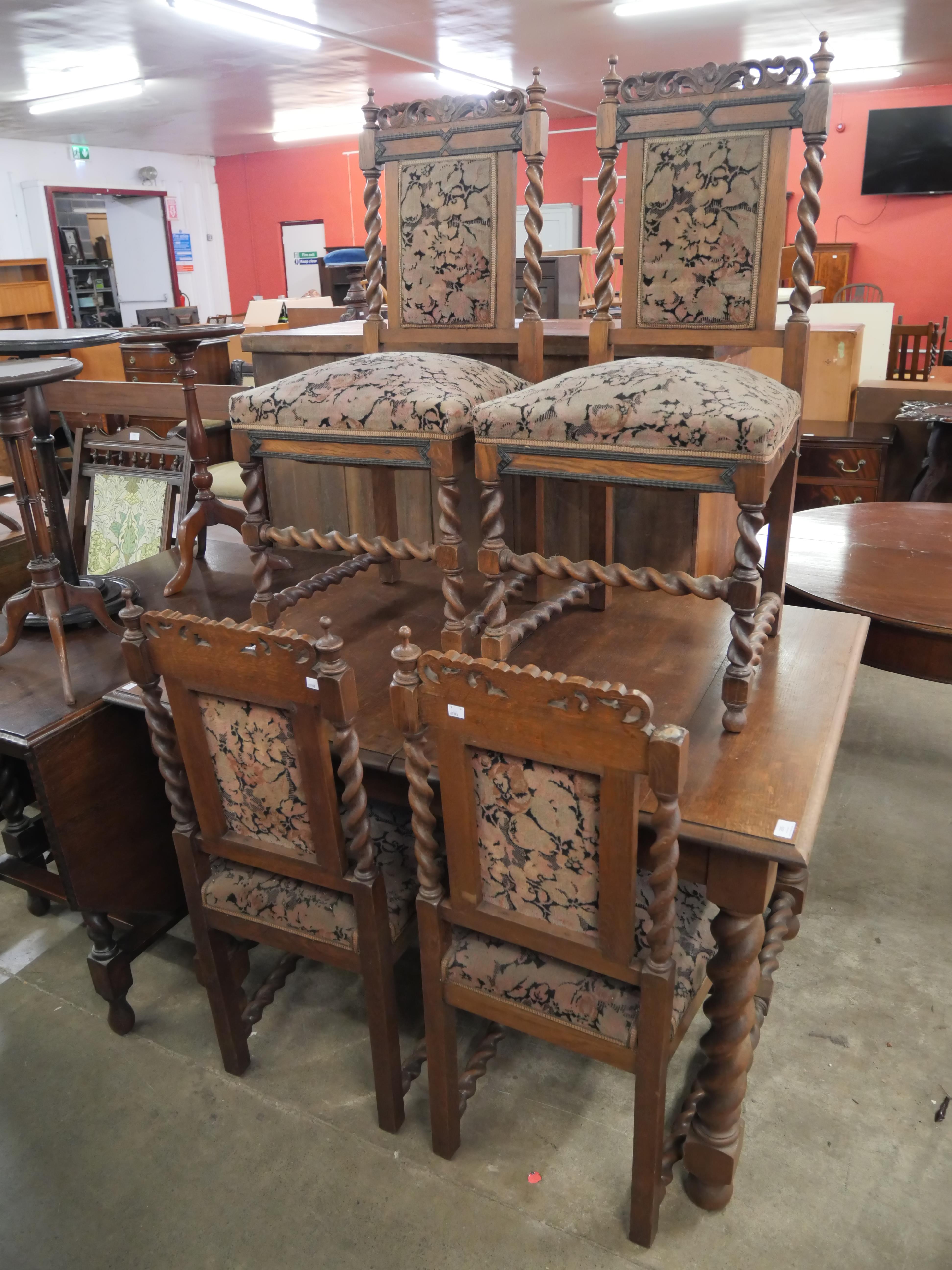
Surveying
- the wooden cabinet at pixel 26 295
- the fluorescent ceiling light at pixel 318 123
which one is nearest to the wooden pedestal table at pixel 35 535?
the fluorescent ceiling light at pixel 318 123

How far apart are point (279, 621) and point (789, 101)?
56.5 inches

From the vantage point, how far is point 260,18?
5328 mm

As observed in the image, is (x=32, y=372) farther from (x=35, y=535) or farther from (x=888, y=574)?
(x=888, y=574)

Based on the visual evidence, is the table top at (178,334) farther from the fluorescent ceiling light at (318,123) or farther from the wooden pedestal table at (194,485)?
the fluorescent ceiling light at (318,123)

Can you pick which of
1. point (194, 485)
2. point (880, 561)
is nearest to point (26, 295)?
point (194, 485)

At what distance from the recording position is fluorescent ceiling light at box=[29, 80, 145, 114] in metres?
7.06

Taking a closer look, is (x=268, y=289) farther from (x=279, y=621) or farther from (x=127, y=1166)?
(x=127, y=1166)

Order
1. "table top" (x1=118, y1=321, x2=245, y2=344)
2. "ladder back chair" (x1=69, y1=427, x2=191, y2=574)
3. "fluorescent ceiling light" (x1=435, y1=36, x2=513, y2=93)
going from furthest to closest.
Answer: "fluorescent ceiling light" (x1=435, y1=36, x2=513, y2=93)
"ladder back chair" (x1=69, y1=427, x2=191, y2=574)
"table top" (x1=118, y1=321, x2=245, y2=344)

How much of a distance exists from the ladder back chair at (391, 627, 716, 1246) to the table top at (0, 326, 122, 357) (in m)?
1.07

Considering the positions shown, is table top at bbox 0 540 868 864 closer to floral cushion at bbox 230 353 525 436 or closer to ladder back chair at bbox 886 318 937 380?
floral cushion at bbox 230 353 525 436

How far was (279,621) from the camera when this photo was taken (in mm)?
2047

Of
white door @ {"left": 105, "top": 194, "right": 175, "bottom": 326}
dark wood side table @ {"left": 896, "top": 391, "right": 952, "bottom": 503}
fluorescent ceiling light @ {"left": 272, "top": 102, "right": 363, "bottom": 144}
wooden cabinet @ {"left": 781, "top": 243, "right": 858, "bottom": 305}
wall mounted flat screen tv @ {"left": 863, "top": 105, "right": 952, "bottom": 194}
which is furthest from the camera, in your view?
white door @ {"left": 105, "top": 194, "right": 175, "bottom": 326}

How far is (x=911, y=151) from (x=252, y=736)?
→ 8.40m

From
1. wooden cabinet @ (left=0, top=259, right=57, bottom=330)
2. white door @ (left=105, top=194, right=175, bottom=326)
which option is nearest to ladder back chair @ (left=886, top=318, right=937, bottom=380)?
wooden cabinet @ (left=0, top=259, right=57, bottom=330)
